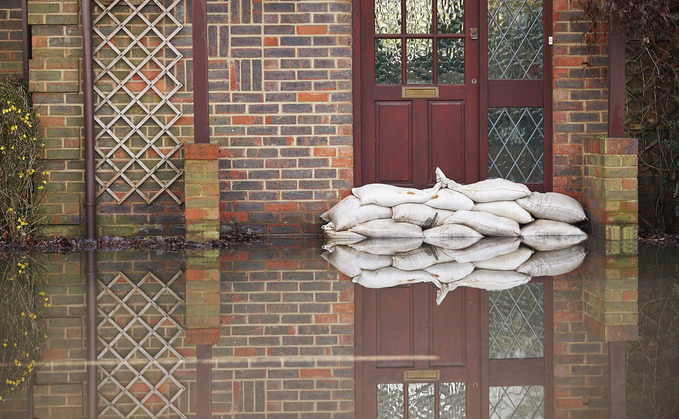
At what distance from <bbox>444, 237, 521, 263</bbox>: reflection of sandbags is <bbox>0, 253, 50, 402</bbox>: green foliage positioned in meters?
2.73

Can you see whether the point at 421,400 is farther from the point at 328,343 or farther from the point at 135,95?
the point at 135,95

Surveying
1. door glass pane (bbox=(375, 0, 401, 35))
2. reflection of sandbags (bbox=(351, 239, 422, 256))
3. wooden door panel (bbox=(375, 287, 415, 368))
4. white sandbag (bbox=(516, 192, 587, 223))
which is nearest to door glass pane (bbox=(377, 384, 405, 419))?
wooden door panel (bbox=(375, 287, 415, 368))

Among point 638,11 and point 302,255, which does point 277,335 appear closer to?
point 302,255

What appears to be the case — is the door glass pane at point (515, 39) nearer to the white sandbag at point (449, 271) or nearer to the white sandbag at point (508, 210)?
the white sandbag at point (508, 210)

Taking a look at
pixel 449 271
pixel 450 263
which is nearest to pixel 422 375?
pixel 449 271

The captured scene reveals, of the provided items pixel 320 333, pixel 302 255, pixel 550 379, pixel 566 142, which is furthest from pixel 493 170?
pixel 550 379

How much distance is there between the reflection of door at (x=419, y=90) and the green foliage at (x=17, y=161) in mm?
2658

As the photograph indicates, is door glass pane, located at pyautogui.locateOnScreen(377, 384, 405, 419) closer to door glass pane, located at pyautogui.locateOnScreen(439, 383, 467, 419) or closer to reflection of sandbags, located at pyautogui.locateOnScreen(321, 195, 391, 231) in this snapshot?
door glass pane, located at pyautogui.locateOnScreen(439, 383, 467, 419)

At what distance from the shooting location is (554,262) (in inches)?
253

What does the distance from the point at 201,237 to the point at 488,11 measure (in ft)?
9.88

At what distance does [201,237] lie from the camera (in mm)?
7547

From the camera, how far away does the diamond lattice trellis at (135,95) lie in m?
7.73

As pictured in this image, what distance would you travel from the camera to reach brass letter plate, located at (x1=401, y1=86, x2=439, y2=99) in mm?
8109

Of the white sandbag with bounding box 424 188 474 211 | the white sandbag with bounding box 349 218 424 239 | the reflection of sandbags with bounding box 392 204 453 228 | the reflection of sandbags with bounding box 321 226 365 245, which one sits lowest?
the reflection of sandbags with bounding box 321 226 365 245
